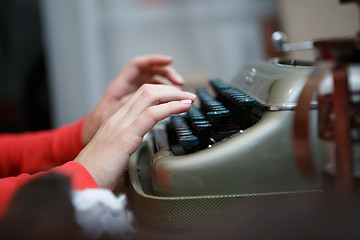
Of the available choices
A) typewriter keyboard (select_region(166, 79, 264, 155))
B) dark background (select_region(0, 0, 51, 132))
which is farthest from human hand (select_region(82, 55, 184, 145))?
dark background (select_region(0, 0, 51, 132))

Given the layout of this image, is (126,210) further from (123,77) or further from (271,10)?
(271,10)

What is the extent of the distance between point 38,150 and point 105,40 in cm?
158

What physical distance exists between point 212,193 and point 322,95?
172mm

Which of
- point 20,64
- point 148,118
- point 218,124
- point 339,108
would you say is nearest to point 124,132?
point 148,118

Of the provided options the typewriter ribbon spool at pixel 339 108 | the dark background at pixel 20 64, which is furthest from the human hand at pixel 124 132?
the dark background at pixel 20 64

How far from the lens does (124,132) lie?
55 cm

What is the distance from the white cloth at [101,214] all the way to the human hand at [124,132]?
80mm

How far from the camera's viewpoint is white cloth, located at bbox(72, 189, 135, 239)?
0.39 m

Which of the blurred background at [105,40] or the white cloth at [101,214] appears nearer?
the white cloth at [101,214]

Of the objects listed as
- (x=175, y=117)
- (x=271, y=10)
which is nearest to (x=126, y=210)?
(x=175, y=117)

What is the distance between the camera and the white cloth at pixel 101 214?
0.39m

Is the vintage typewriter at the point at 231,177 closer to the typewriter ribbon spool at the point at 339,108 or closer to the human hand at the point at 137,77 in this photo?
the typewriter ribbon spool at the point at 339,108

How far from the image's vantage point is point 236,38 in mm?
2488

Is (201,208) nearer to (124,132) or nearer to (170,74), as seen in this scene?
(124,132)
